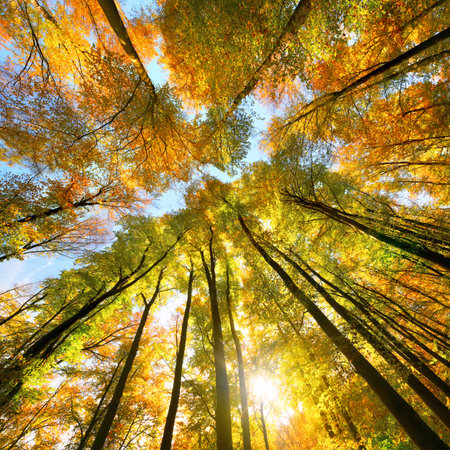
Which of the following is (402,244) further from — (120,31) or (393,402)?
(120,31)

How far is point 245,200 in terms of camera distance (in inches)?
364

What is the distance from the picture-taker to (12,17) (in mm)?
5008

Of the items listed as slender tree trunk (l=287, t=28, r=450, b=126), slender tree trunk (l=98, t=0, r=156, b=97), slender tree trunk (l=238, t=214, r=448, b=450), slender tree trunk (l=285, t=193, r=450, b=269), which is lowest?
slender tree trunk (l=238, t=214, r=448, b=450)

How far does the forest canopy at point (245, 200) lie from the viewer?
12.7ft

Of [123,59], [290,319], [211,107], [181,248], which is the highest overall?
[181,248]

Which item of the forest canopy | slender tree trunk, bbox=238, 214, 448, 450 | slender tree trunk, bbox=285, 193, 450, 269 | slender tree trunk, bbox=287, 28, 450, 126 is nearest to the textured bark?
the forest canopy

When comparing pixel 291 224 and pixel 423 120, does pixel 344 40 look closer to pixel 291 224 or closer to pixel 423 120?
pixel 423 120

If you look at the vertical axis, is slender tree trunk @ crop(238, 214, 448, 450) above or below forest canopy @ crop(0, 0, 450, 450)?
below

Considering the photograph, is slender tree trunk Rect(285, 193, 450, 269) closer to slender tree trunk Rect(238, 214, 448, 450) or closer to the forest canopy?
the forest canopy

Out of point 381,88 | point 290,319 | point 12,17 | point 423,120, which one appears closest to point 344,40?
point 381,88

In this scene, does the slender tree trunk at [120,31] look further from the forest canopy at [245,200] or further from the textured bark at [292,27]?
the textured bark at [292,27]

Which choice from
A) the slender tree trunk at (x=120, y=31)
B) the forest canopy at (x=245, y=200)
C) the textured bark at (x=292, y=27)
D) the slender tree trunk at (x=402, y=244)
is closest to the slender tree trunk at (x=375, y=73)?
the forest canopy at (x=245, y=200)

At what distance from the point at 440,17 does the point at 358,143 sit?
3.12m

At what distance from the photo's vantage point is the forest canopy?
3.88 metres
